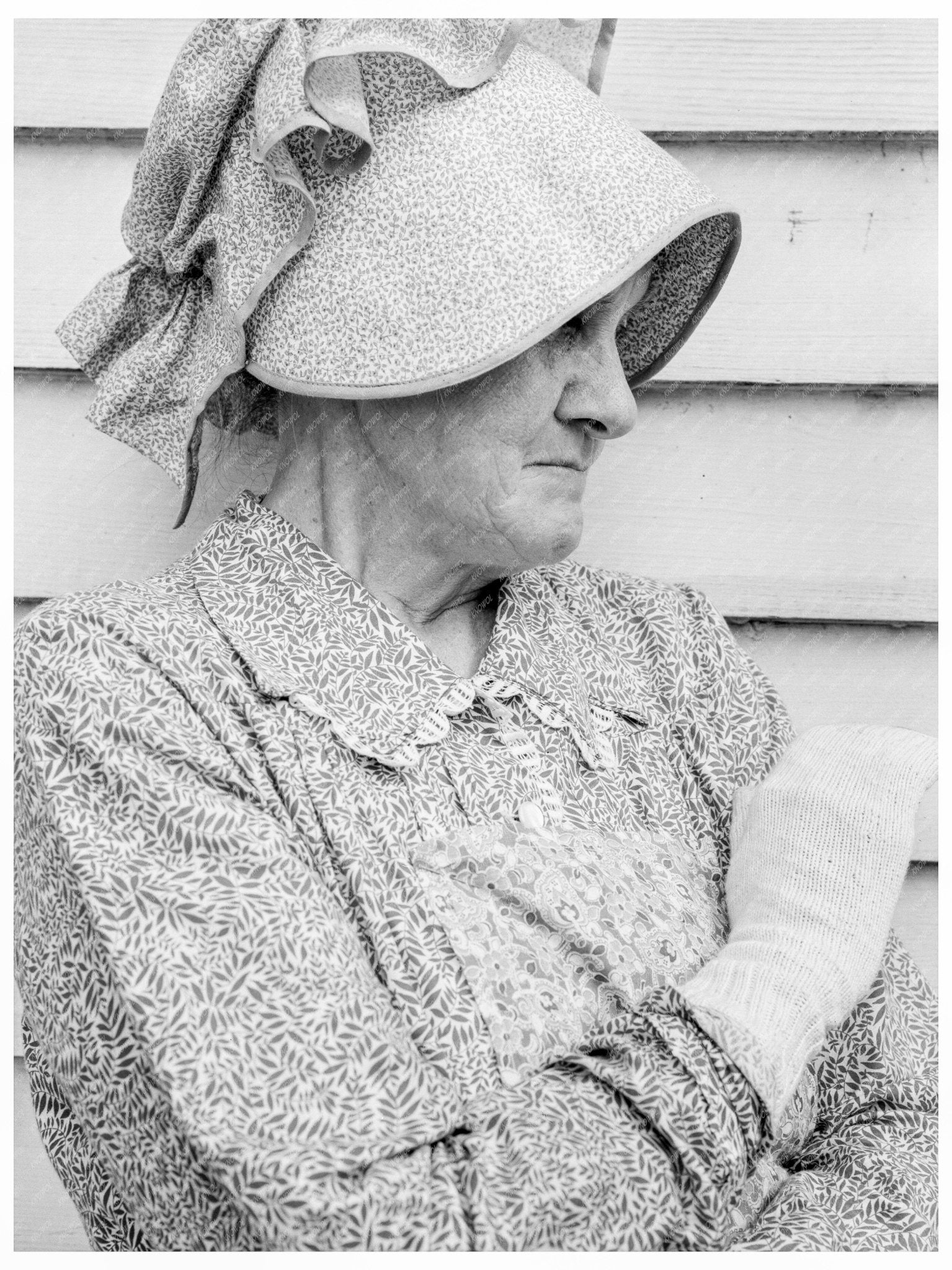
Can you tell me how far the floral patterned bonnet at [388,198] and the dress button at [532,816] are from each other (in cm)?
40

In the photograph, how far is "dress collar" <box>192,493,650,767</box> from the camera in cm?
113

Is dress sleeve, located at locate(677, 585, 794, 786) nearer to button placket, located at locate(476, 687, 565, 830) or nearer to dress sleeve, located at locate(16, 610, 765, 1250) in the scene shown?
button placket, located at locate(476, 687, 565, 830)

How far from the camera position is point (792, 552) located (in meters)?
1.62

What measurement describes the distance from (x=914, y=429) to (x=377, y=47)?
0.89 m

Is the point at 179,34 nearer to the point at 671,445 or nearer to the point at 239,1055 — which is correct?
the point at 671,445

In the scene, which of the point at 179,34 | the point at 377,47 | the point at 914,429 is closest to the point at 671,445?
the point at 914,429

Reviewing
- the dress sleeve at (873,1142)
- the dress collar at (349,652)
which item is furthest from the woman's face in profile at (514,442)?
the dress sleeve at (873,1142)

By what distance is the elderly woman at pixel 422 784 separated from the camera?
0.90 meters

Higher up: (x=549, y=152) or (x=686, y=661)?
(x=549, y=152)

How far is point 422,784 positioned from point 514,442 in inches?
13.5

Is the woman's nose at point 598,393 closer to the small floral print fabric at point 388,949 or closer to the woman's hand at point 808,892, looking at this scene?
the small floral print fabric at point 388,949

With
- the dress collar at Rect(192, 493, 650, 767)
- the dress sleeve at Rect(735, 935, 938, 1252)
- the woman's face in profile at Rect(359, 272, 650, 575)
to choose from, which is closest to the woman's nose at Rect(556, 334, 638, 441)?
the woman's face in profile at Rect(359, 272, 650, 575)
